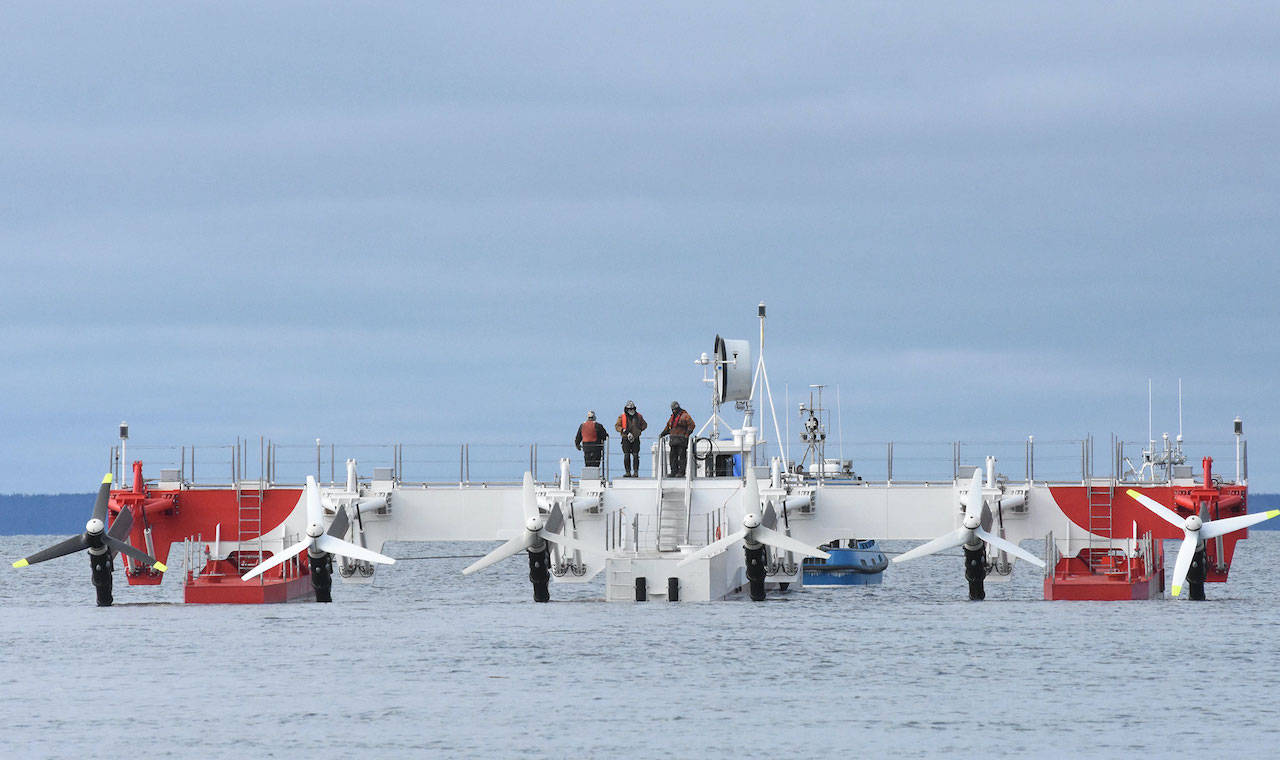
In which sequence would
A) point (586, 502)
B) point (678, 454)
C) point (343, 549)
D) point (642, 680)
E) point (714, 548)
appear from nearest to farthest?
1. point (642, 680)
2. point (714, 548)
3. point (343, 549)
4. point (586, 502)
5. point (678, 454)

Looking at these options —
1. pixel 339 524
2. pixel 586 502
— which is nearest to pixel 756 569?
pixel 586 502

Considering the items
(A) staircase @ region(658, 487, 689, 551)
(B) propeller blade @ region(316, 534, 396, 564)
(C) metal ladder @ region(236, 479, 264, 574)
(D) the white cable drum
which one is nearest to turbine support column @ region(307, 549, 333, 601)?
(B) propeller blade @ region(316, 534, 396, 564)

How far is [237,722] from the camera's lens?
121ft

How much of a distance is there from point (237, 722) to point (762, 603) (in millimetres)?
29759

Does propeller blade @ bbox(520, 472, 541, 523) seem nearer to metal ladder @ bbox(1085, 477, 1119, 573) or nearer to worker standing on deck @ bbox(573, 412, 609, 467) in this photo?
worker standing on deck @ bbox(573, 412, 609, 467)

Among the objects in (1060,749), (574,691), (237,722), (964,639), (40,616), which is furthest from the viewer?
(40,616)

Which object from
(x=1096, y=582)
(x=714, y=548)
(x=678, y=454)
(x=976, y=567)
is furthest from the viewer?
(x=1096, y=582)

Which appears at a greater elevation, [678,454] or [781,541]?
[678,454]

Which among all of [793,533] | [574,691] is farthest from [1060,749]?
[793,533]

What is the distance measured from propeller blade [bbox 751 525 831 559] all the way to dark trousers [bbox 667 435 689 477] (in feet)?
16.9

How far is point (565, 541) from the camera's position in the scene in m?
57.8

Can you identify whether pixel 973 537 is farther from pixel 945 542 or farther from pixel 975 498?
pixel 975 498

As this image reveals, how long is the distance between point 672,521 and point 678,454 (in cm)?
253

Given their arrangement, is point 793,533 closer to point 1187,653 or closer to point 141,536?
point 1187,653
